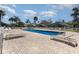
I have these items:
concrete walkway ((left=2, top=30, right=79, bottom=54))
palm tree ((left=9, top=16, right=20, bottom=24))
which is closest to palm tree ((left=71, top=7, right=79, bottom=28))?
concrete walkway ((left=2, top=30, right=79, bottom=54))

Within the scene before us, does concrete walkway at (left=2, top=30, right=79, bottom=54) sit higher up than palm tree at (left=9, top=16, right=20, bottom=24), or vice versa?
palm tree at (left=9, top=16, right=20, bottom=24)

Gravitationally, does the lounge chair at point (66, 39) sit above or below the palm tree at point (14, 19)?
below

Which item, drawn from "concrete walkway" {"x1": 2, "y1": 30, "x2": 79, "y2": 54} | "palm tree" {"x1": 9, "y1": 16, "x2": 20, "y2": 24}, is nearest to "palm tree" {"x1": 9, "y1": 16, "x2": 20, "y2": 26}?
"palm tree" {"x1": 9, "y1": 16, "x2": 20, "y2": 24}

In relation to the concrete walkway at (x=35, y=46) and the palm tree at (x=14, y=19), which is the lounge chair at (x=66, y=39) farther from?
the palm tree at (x=14, y=19)

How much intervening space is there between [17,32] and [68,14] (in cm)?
87

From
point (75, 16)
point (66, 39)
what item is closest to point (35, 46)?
point (66, 39)

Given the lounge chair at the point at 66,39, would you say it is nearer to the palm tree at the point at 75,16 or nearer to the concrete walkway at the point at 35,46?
the concrete walkway at the point at 35,46

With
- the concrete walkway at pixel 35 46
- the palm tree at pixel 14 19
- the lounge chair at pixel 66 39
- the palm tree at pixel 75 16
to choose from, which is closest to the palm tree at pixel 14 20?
the palm tree at pixel 14 19

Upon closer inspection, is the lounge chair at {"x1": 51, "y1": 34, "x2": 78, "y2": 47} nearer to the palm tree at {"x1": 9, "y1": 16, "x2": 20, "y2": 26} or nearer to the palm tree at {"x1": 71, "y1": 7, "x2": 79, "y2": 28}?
the palm tree at {"x1": 71, "y1": 7, "x2": 79, "y2": 28}

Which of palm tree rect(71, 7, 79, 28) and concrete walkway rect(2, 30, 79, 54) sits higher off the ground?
palm tree rect(71, 7, 79, 28)

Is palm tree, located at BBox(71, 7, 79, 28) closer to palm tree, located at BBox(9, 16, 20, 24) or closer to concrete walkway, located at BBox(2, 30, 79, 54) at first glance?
concrete walkway, located at BBox(2, 30, 79, 54)

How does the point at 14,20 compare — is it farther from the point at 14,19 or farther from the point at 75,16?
the point at 75,16
